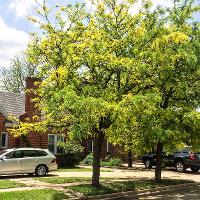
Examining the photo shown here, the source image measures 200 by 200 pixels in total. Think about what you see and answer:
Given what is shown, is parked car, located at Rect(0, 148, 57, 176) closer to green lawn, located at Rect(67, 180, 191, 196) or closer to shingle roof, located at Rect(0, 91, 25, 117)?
green lawn, located at Rect(67, 180, 191, 196)

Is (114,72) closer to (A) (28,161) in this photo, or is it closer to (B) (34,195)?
(B) (34,195)

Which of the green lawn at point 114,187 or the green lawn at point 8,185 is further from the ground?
the green lawn at point 8,185

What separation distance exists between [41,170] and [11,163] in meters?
2.01

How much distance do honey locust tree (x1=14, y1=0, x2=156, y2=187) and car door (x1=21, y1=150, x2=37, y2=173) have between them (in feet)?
17.7

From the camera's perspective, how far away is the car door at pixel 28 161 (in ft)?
73.5

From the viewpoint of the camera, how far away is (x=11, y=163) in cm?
2180

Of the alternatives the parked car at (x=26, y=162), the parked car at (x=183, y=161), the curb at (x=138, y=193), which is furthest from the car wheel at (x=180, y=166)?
the parked car at (x=26, y=162)

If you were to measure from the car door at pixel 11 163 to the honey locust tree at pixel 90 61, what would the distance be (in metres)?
4.80

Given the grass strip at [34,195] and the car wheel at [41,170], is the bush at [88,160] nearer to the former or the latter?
the car wheel at [41,170]

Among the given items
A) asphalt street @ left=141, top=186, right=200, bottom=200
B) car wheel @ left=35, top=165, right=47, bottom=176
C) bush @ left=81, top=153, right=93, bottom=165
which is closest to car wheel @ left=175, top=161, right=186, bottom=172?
bush @ left=81, top=153, right=93, bottom=165

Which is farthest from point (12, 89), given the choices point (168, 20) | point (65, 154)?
point (168, 20)

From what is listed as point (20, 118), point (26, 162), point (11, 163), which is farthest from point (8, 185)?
point (20, 118)

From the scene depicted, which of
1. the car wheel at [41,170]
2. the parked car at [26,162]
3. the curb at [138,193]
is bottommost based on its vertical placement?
the curb at [138,193]

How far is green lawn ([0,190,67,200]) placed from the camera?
14.8 metres
